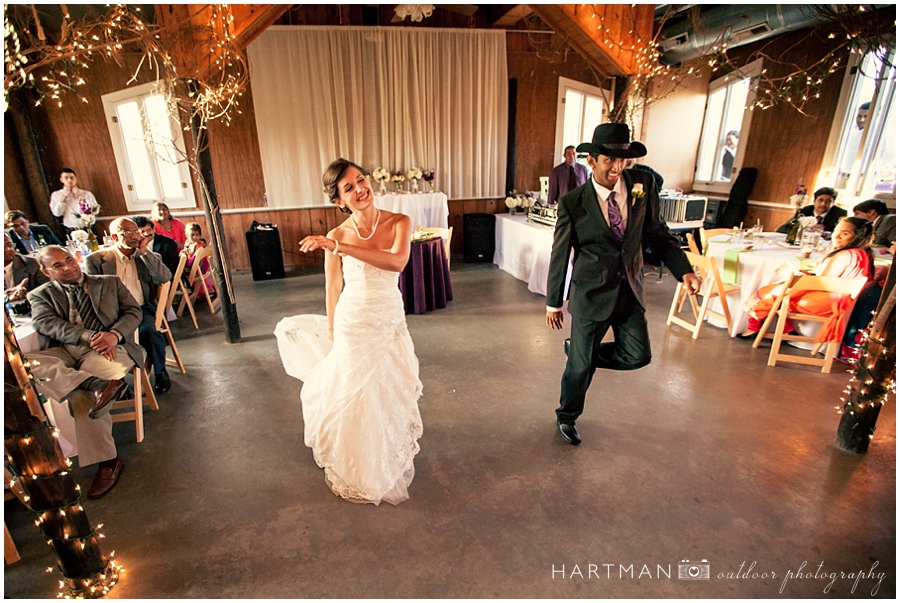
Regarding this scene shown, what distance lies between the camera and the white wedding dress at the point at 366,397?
2.40m

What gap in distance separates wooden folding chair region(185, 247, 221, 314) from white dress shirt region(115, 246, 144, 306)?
1.14m

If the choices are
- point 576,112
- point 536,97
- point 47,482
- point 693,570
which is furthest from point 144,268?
point 576,112

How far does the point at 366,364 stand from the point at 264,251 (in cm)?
517

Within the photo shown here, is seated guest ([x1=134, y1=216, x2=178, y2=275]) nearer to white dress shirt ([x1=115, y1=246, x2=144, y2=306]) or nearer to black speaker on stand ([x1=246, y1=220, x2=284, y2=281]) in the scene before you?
white dress shirt ([x1=115, y1=246, x2=144, y2=306])

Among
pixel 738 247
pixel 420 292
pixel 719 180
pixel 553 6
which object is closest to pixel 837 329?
pixel 738 247

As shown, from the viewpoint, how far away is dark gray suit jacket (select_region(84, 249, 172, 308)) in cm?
344

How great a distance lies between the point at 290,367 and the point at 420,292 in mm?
2100

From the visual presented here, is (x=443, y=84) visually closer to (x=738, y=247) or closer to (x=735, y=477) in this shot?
(x=738, y=247)

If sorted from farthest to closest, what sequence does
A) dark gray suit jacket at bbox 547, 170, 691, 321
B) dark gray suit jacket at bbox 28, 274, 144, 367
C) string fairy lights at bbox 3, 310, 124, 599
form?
1. dark gray suit jacket at bbox 28, 274, 144, 367
2. dark gray suit jacket at bbox 547, 170, 691, 321
3. string fairy lights at bbox 3, 310, 124, 599

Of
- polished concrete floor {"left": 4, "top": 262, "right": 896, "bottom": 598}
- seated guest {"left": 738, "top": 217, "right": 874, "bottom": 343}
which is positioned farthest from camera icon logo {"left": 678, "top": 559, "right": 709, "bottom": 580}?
seated guest {"left": 738, "top": 217, "right": 874, "bottom": 343}

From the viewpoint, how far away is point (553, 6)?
490cm

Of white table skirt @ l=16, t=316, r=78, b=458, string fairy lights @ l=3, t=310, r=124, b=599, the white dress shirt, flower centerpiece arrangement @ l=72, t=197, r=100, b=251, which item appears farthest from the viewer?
flower centerpiece arrangement @ l=72, t=197, r=100, b=251

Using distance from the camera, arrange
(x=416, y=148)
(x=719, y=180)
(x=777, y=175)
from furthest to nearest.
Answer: (x=719, y=180)
(x=416, y=148)
(x=777, y=175)

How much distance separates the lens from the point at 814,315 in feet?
12.6
